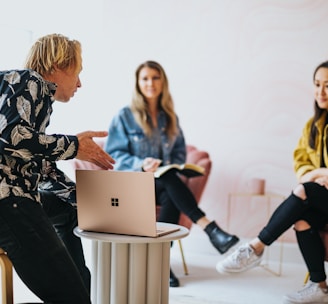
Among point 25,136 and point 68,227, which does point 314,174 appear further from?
point 25,136

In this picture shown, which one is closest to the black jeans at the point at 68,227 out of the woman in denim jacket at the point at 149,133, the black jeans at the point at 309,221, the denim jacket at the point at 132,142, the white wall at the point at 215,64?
the black jeans at the point at 309,221

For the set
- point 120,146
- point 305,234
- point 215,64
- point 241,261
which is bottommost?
point 241,261

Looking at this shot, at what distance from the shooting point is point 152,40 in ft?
13.9

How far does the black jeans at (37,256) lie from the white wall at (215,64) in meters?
2.46

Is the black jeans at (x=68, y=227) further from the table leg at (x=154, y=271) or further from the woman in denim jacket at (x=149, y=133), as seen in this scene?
the woman in denim jacket at (x=149, y=133)

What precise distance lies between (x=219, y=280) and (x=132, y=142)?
0.95 metres

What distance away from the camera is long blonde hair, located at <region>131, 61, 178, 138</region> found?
3.60m

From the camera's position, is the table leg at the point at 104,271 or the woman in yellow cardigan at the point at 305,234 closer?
the table leg at the point at 104,271

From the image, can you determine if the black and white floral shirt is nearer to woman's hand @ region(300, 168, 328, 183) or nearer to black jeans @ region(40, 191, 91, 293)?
black jeans @ region(40, 191, 91, 293)

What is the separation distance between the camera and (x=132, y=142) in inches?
142

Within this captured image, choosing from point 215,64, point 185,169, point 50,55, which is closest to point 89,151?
point 50,55

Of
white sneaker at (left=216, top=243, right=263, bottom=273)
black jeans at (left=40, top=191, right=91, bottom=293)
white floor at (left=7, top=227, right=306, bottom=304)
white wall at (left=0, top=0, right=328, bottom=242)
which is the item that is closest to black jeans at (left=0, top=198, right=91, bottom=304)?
black jeans at (left=40, top=191, right=91, bottom=293)

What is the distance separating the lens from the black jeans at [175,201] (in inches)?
131

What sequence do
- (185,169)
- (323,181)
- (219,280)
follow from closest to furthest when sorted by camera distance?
1. (323,181)
2. (219,280)
3. (185,169)
